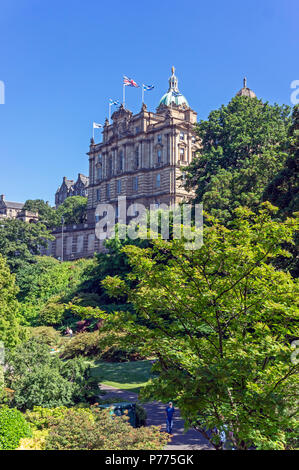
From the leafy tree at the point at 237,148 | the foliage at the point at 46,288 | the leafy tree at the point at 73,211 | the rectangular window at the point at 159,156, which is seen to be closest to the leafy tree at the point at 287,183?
the leafy tree at the point at 237,148

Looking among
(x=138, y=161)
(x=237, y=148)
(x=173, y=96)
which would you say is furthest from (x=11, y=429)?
(x=173, y=96)

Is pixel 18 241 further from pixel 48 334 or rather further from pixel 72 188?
pixel 72 188

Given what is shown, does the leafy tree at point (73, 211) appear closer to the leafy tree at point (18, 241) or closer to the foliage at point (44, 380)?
the leafy tree at point (18, 241)

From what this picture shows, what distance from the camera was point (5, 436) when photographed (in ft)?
47.7

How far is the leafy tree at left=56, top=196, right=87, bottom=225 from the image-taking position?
302ft

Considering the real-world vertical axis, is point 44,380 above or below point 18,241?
below

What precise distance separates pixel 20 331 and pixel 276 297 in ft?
68.6

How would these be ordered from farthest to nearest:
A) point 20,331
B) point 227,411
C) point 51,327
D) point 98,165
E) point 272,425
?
point 98,165, point 51,327, point 20,331, point 227,411, point 272,425

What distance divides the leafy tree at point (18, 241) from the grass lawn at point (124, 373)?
2662cm

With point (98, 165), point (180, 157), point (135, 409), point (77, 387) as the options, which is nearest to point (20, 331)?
point (77, 387)

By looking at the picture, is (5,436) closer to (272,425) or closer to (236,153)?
(272,425)

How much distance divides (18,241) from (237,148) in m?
31.8

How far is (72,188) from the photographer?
14000cm

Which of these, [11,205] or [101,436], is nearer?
[101,436]
